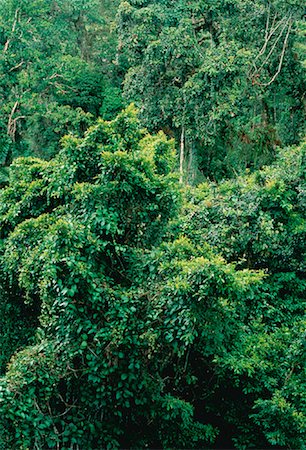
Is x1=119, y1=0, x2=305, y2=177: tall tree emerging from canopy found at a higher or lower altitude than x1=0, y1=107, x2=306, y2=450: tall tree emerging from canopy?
higher

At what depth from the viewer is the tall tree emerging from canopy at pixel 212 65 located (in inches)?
614

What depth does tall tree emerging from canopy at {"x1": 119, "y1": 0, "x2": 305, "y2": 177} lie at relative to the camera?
15586 millimetres

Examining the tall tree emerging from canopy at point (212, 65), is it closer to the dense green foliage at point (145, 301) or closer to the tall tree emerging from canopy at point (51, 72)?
the tall tree emerging from canopy at point (51, 72)

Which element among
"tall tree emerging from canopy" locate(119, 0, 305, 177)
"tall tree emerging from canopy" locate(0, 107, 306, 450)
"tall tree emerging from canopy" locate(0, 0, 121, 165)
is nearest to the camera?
"tall tree emerging from canopy" locate(0, 107, 306, 450)

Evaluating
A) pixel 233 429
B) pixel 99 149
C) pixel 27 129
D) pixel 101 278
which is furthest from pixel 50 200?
pixel 27 129

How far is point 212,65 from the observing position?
15.4 m

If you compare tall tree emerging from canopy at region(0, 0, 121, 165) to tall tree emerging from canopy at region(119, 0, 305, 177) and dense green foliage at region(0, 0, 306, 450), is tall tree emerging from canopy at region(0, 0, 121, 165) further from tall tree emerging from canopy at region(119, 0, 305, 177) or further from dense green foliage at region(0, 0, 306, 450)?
dense green foliage at region(0, 0, 306, 450)

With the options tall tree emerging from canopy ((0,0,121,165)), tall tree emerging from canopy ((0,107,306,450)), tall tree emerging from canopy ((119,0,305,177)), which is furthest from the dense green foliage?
tall tree emerging from canopy ((0,0,121,165))

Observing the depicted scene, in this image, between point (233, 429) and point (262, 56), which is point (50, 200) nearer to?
point (233, 429)

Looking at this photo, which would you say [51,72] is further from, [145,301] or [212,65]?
[145,301]

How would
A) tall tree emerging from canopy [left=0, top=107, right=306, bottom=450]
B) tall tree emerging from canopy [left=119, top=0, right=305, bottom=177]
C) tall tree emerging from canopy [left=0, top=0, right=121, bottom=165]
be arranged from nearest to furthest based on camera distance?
tall tree emerging from canopy [left=0, top=107, right=306, bottom=450]
tall tree emerging from canopy [left=119, top=0, right=305, bottom=177]
tall tree emerging from canopy [left=0, top=0, right=121, bottom=165]

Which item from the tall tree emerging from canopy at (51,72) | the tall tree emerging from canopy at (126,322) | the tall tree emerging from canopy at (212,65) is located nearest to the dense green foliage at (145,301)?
the tall tree emerging from canopy at (126,322)

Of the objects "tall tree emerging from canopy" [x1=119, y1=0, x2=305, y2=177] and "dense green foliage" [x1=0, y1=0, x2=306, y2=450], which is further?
"tall tree emerging from canopy" [x1=119, y1=0, x2=305, y2=177]

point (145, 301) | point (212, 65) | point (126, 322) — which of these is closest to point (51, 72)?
point (212, 65)
